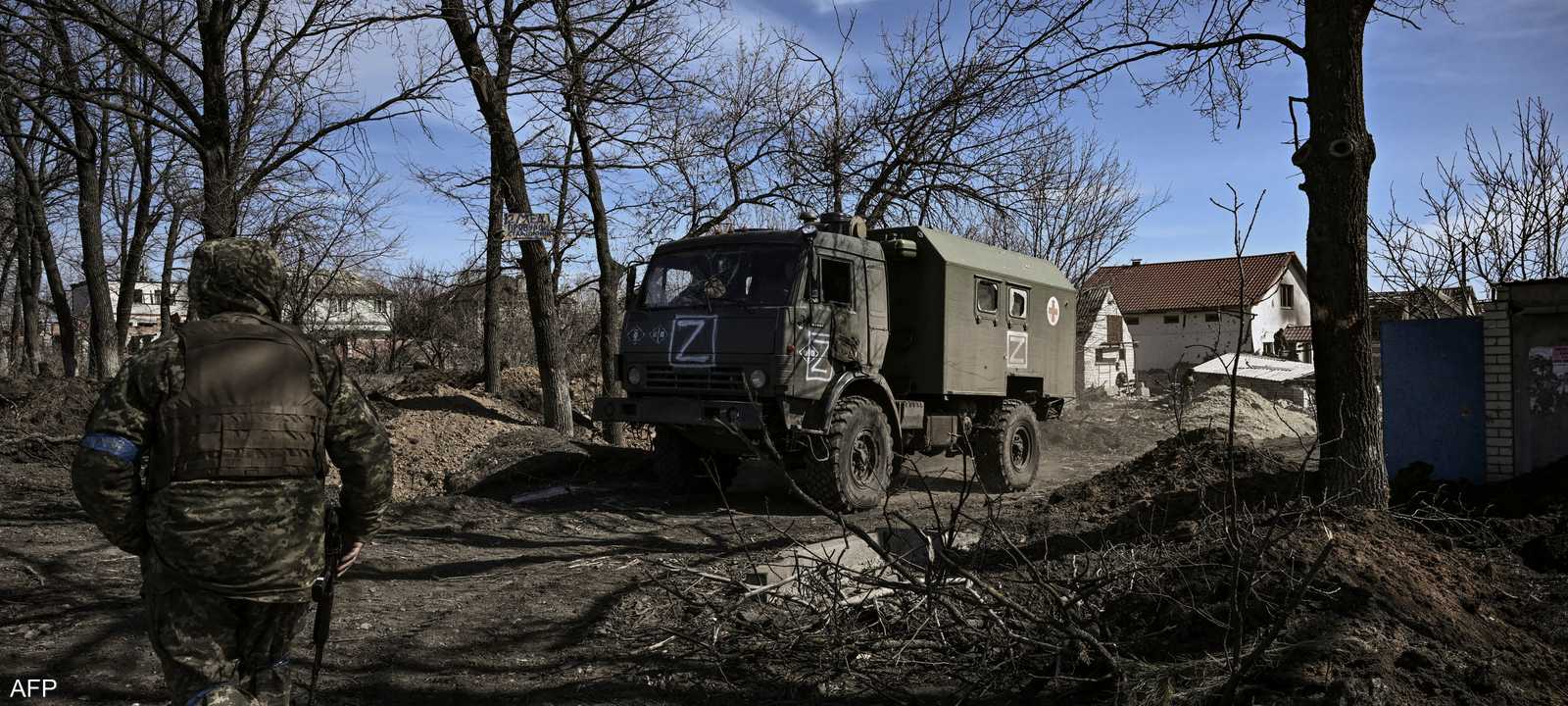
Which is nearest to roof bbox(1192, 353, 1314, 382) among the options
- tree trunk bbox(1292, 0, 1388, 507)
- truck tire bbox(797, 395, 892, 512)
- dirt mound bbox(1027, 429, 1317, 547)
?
dirt mound bbox(1027, 429, 1317, 547)

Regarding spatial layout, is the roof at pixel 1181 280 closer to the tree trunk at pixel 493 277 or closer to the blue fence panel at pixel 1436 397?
the tree trunk at pixel 493 277

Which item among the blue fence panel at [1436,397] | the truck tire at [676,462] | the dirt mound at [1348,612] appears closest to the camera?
the dirt mound at [1348,612]

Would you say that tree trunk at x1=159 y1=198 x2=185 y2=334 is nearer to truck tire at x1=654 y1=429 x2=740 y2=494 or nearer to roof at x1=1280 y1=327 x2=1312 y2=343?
truck tire at x1=654 y1=429 x2=740 y2=494

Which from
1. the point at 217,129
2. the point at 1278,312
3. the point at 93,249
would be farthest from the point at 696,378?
the point at 1278,312

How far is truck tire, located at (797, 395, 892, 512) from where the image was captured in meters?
8.17

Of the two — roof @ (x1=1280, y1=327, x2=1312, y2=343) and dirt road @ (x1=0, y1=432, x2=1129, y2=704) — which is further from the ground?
roof @ (x1=1280, y1=327, x2=1312, y2=343)

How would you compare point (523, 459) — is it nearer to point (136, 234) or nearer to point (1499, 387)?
point (1499, 387)

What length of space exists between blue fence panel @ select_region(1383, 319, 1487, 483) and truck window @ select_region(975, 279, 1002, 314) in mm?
3290

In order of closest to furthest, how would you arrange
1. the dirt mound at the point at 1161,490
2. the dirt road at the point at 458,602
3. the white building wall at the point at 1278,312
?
the dirt road at the point at 458,602 → the dirt mound at the point at 1161,490 → the white building wall at the point at 1278,312

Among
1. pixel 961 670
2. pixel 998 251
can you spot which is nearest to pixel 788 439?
pixel 998 251

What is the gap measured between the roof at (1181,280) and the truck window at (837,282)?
107 ft

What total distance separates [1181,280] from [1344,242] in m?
40.7

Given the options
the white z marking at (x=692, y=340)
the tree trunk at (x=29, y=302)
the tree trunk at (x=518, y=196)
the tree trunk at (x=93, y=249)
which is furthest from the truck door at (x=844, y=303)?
the tree trunk at (x=29, y=302)

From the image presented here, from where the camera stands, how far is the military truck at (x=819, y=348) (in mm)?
8117
